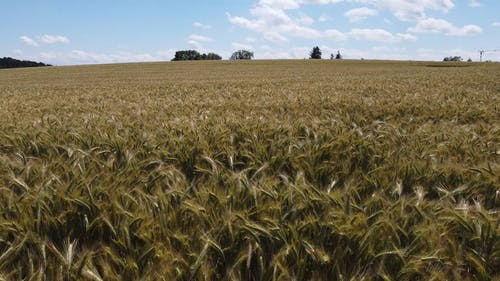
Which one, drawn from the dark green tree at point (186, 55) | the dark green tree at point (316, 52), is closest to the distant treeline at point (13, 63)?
the dark green tree at point (186, 55)

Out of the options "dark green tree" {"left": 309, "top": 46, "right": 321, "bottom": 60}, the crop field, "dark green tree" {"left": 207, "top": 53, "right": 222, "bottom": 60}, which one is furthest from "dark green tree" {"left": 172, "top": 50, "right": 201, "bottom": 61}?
the crop field

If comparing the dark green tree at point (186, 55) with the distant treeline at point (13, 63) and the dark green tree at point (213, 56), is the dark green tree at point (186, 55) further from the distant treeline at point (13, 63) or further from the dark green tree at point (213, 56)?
the distant treeline at point (13, 63)

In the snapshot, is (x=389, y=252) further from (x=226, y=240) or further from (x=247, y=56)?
(x=247, y=56)

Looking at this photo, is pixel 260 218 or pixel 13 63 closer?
pixel 260 218

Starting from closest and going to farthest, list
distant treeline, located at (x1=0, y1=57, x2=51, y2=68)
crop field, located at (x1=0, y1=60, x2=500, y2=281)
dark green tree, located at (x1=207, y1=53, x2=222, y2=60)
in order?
crop field, located at (x1=0, y1=60, x2=500, y2=281), distant treeline, located at (x1=0, y1=57, x2=51, y2=68), dark green tree, located at (x1=207, y1=53, x2=222, y2=60)

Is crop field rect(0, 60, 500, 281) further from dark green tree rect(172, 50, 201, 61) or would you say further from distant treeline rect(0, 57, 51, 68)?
dark green tree rect(172, 50, 201, 61)

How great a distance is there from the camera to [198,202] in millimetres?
1835

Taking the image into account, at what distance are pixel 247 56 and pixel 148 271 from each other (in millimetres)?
163579

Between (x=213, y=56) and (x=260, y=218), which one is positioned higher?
→ (x=213, y=56)

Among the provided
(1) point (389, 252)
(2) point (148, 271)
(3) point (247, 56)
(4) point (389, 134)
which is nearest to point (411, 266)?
(1) point (389, 252)

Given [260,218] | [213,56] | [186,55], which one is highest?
[213,56]

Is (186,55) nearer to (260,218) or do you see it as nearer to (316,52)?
(316,52)

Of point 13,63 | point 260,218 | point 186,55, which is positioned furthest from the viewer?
point 186,55

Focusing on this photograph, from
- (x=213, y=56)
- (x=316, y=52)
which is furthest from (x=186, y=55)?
(x=316, y=52)
